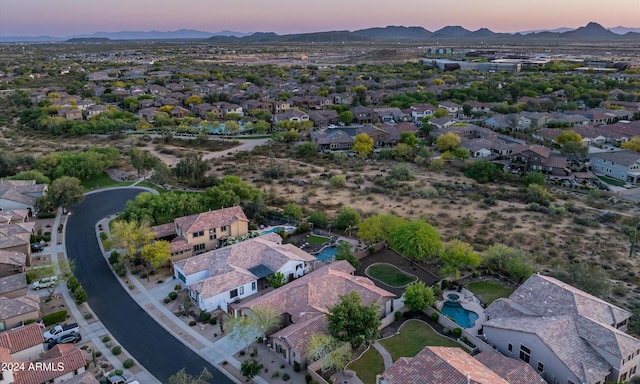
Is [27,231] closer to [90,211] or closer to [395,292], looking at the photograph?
[90,211]

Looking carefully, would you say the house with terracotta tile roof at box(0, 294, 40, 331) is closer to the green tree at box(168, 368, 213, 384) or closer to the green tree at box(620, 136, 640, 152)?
the green tree at box(168, 368, 213, 384)

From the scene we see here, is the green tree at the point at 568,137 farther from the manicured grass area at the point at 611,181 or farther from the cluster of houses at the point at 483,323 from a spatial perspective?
the cluster of houses at the point at 483,323

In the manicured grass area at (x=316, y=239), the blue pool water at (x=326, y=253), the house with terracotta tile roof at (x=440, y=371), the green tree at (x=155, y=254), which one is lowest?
the blue pool water at (x=326, y=253)

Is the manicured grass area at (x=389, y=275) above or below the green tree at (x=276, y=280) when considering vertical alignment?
below

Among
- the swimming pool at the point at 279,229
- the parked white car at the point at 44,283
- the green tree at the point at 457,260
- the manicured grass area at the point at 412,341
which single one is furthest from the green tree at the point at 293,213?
the parked white car at the point at 44,283

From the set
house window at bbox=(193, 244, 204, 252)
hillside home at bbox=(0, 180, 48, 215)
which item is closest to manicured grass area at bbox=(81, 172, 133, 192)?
hillside home at bbox=(0, 180, 48, 215)

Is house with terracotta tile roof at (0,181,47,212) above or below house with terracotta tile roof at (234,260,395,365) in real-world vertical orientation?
above
